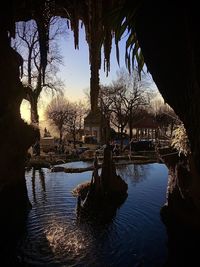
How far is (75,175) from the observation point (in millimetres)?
20391

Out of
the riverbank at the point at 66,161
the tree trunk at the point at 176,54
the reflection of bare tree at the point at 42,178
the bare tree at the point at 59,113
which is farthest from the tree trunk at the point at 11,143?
the bare tree at the point at 59,113

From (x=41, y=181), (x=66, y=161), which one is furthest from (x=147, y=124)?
(x=41, y=181)

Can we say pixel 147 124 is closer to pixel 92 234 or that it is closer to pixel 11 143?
pixel 11 143

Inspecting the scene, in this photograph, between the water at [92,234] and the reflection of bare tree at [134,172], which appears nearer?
the water at [92,234]

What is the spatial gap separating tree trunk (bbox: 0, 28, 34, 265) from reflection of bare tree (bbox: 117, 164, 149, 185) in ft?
23.5

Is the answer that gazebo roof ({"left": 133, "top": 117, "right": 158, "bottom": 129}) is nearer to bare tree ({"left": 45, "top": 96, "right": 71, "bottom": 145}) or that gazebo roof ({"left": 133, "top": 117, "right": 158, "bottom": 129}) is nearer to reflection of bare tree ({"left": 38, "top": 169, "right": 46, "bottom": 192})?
bare tree ({"left": 45, "top": 96, "right": 71, "bottom": 145})

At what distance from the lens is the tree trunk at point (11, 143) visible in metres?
11.3

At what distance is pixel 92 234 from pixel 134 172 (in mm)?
12072

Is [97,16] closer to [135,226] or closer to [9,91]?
[9,91]

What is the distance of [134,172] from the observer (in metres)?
21.5

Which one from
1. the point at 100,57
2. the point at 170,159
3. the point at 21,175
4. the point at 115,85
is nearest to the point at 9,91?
the point at 21,175

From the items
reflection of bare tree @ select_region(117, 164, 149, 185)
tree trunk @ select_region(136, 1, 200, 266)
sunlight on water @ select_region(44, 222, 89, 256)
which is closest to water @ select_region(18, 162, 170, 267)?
sunlight on water @ select_region(44, 222, 89, 256)

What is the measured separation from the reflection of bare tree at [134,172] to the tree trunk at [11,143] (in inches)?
282

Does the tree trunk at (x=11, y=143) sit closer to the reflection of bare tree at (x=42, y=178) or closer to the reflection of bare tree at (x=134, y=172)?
the reflection of bare tree at (x=42, y=178)
